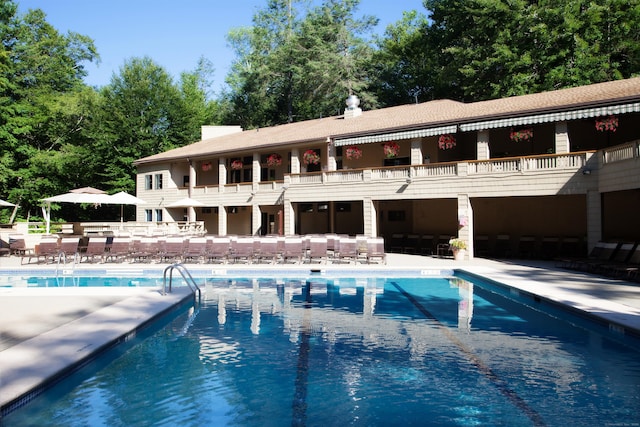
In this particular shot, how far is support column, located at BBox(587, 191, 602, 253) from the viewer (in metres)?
19.6

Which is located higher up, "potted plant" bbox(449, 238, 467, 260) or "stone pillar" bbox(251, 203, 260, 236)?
"stone pillar" bbox(251, 203, 260, 236)

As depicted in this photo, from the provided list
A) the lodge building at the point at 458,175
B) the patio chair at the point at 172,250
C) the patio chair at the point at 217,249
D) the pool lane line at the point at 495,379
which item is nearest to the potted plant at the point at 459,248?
the lodge building at the point at 458,175

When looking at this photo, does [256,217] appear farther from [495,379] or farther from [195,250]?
[495,379]

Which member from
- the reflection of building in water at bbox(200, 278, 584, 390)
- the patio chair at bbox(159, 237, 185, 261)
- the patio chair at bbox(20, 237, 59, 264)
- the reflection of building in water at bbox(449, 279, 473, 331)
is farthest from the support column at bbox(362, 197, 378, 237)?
the patio chair at bbox(20, 237, 59, 264)

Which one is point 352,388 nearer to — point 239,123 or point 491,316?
point 491,316

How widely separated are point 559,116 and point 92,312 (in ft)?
61.4

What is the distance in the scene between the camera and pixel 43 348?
759cm

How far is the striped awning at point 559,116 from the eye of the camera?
19.0 metres

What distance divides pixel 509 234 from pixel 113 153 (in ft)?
118

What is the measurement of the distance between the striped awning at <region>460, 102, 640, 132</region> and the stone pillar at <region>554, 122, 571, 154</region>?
0.78 metres

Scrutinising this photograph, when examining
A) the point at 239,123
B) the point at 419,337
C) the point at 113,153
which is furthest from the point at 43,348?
the point at 239,123

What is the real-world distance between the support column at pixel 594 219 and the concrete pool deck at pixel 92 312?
251cm

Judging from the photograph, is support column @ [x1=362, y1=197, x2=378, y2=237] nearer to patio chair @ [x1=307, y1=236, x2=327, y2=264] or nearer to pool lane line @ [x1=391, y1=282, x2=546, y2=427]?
patio chair @ [x1=307, y1=236, x2=327, y2=264]

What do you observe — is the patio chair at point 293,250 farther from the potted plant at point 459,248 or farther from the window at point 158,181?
the window at point 158,181
